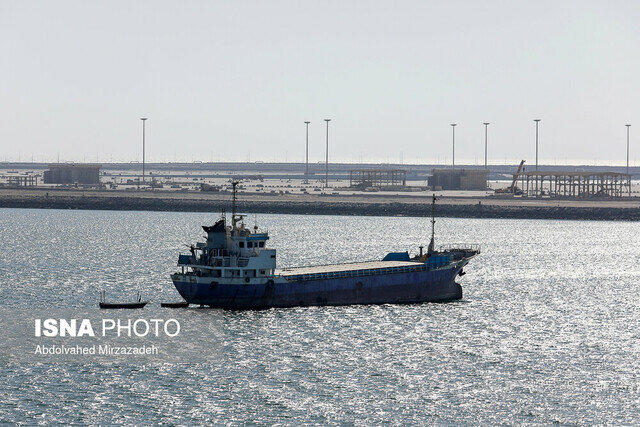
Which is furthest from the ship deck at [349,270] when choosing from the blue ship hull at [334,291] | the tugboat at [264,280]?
the blue ship hull at [334,291]

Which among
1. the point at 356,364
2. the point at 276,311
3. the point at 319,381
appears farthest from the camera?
the point at 276,311

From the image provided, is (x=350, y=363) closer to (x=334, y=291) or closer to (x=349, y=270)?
(x=334, y=291)

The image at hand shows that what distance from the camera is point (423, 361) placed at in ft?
255

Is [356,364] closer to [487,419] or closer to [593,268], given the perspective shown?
[487,419]

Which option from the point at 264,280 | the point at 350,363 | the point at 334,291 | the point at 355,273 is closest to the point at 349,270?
the point at 355,273

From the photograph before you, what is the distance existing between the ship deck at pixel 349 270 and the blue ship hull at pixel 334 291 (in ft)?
2.52

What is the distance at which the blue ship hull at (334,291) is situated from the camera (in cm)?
9844

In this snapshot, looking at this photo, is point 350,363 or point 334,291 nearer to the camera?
point 350,363

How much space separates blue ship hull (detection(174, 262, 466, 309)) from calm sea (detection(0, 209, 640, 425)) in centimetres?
182

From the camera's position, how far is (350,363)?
7688 centimetres

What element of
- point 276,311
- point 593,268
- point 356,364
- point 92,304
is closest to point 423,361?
point 356,364

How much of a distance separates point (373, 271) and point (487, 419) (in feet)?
149

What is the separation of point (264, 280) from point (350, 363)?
24.4 meters

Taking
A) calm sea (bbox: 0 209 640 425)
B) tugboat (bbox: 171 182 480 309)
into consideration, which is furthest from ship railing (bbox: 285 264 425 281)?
calm sea (bbox: 0 209 640 425)
